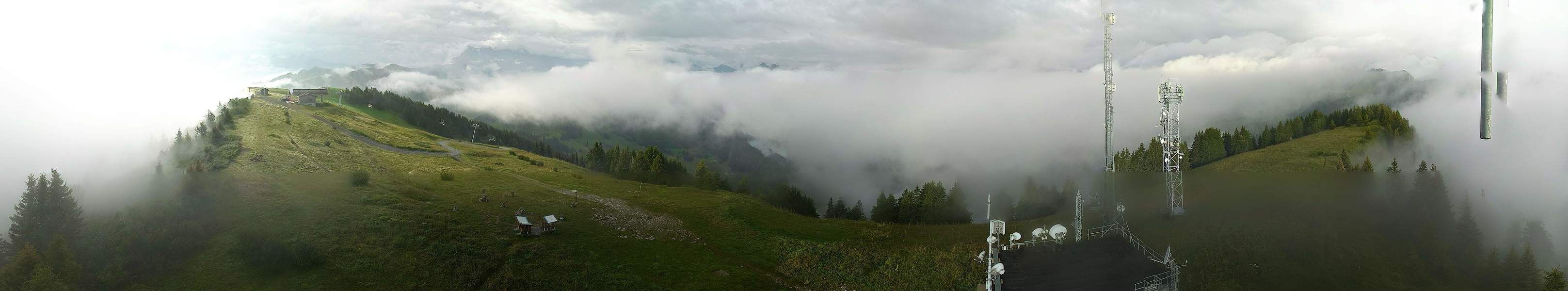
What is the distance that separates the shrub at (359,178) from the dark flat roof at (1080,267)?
55.9m

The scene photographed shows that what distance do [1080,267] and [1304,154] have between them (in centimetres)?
11628

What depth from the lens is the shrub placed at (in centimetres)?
5824

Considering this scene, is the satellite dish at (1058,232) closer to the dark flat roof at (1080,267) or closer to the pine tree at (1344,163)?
the dark flat roof at (1080,267)

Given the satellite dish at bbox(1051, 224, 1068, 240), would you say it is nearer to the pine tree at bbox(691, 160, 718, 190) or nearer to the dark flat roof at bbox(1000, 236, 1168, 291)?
the dark flat roof at bbox(1000, 236, 1168, 291)

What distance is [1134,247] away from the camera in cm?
4106

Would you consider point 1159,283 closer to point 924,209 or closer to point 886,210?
point 924,209

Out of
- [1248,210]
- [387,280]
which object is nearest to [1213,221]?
[1248,210]

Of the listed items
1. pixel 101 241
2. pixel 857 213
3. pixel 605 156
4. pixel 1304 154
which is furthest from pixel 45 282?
pixel 1304 154

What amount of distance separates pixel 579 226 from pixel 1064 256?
39.6 m

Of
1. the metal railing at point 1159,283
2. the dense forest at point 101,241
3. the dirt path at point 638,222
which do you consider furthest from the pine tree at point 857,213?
the dense forest at point 101,241

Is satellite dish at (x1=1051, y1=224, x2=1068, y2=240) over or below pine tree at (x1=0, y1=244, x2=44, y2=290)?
over

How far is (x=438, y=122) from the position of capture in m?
153

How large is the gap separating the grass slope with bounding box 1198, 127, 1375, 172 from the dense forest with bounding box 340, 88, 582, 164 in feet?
442

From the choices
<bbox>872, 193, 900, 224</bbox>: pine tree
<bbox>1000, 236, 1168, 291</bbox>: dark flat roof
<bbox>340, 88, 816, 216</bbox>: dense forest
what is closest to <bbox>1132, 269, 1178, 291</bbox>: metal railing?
<bbox>1000, 236, 1168, 291</bbox>: dark flat roof
